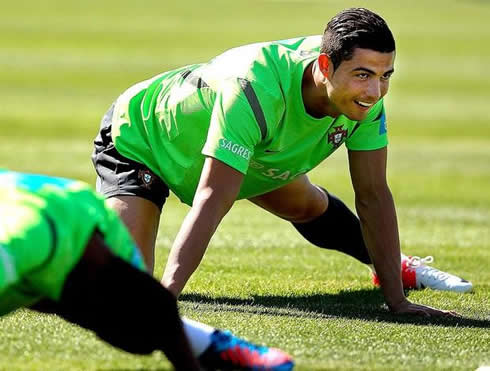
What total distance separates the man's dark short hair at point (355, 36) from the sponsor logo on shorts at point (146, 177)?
1.40 m

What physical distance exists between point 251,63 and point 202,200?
822 mm

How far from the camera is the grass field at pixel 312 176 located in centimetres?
521

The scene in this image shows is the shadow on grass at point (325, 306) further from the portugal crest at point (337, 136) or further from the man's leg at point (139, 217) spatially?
the portugal crest at point (337, 136)

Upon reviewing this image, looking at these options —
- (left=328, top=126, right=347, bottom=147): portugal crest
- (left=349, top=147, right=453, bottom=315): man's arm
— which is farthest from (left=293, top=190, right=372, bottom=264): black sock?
(left=328, top=126, right=347, bottom=147): portugal crest

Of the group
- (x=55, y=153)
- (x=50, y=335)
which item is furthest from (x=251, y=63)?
(x=55, y=153)

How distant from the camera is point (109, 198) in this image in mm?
6258

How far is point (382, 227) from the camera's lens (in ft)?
20.9

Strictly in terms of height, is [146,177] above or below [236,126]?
below

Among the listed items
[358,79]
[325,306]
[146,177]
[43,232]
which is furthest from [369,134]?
[43,232]

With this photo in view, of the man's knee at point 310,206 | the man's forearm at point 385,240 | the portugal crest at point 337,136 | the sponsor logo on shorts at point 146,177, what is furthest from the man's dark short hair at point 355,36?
the man's knee at point 310,206

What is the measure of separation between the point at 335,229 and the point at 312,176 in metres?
9.18

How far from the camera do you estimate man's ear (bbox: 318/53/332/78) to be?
214 inches

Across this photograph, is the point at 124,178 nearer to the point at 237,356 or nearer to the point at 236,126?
the point at 236,126

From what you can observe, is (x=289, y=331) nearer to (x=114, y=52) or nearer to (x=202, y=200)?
(x=202, y=200)
